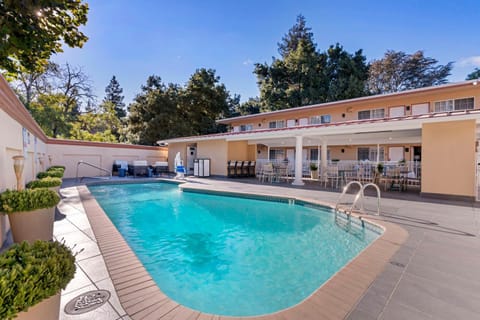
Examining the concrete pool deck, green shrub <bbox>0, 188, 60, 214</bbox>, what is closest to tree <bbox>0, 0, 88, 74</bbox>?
green shrub <bbox>0, 188, 60, 214</bbox>

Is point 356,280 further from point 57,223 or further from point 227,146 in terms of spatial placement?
point 227,146


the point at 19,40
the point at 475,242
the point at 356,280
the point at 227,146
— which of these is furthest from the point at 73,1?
the point at 227,146

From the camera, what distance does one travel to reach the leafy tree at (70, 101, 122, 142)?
85.8ft

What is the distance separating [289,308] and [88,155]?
17762mm

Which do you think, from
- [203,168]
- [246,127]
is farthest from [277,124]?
[203,168]

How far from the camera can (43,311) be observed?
152 centimetres

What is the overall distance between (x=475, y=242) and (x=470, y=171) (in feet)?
16.8

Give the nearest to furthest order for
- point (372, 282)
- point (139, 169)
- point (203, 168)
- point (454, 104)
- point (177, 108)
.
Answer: point (372, 282) < point (454, 104) < point (203, 168) < point (139, 169) < point (177, 108)

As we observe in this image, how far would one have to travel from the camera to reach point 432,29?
14.6 meters

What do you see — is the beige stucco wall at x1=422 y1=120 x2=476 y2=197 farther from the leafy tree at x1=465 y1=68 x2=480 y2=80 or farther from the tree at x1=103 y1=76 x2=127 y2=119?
the tree at x1=103 y1=76 x2=127 y2=119

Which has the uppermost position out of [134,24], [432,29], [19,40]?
[432,29]

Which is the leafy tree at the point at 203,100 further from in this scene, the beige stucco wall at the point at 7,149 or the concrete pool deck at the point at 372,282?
the concrete pool deck at the point at 372,282

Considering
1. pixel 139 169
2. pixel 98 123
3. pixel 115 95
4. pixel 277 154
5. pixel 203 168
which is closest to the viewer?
pixel 203 168

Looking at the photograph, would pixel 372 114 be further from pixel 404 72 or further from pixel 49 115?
pixel 49 115
